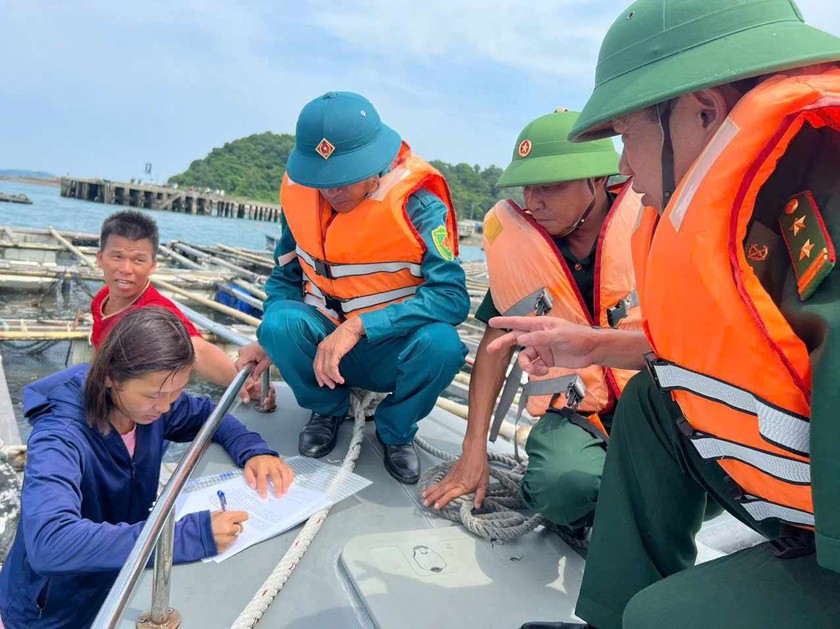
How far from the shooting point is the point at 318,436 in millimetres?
2299

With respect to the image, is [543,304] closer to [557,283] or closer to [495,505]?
[557,283]

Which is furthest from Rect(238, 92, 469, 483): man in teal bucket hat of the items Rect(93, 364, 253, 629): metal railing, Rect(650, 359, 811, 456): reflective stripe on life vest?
Rect(650, 359, 811, 456): reflective stripe on life vest

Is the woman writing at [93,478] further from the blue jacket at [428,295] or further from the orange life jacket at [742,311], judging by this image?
the orange life jacket at [742,311]

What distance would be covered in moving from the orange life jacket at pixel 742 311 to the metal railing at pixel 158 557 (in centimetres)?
96

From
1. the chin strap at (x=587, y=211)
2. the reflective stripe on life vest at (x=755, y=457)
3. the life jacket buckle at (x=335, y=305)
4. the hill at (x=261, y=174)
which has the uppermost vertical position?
the hill at (x=261, y=174)

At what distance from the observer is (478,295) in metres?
11.4

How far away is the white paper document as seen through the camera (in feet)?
5.52

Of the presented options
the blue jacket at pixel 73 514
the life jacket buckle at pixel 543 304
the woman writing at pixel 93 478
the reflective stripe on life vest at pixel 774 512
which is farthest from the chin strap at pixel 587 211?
the blue jacket at pixel 73 514

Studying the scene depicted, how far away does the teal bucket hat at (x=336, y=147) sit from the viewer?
219 centimetres

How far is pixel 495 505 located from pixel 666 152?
4.16 ft

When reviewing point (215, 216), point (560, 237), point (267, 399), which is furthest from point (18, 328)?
point (215, 216)

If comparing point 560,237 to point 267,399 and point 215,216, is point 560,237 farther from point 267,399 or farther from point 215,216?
point 215,216

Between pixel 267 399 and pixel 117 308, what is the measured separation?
31.6 inches

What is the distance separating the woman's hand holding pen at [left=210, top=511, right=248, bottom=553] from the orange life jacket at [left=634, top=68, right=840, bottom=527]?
1130 millimetres
